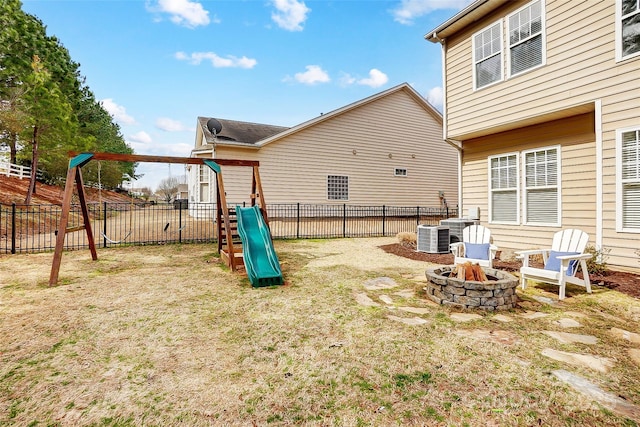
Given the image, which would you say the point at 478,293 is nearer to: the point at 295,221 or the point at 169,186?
the point at 295,221

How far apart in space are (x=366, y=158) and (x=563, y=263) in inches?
538

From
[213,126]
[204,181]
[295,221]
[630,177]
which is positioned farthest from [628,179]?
[204,181]

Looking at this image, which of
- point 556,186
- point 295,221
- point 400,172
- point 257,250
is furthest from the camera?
point 400,172

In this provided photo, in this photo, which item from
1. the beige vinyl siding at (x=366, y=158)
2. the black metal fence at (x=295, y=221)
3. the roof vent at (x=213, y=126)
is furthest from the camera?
the beige vinyl siding at (x=366, y=158)

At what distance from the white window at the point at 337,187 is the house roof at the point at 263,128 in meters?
3.24

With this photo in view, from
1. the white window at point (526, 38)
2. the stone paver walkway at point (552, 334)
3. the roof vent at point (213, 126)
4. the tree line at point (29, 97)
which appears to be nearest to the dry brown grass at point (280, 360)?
the stone paver walkway at point (552, 334)

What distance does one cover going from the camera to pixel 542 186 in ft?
22.9

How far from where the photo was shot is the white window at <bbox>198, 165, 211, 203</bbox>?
649 inches

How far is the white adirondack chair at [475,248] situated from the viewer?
5.67 m

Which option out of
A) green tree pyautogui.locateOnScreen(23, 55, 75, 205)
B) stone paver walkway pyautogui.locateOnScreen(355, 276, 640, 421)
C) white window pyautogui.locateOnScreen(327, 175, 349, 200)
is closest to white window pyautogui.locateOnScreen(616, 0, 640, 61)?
stone paver walkway pyautogui.locateOnScreen(355, 276, 640, 421)

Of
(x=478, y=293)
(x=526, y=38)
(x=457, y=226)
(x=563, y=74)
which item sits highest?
(x=526, y=38)

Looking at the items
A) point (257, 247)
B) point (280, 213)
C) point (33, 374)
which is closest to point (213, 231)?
point (280, 213)

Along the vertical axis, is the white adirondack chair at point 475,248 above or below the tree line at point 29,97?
below

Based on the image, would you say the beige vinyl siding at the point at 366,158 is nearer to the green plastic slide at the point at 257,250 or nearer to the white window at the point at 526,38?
the green plastic slide at the point at 257,250
